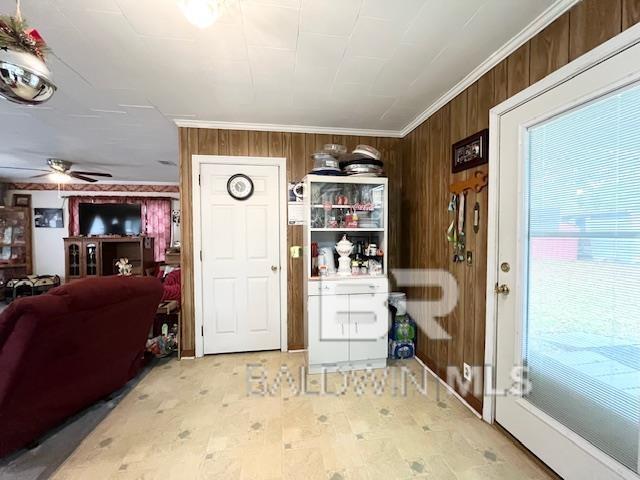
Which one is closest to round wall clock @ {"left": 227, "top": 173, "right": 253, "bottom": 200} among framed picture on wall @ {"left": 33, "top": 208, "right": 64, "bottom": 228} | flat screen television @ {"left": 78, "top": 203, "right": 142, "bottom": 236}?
flat screen television @ {"left": 78, "top": 203, "right": 142, "bottom": 236}

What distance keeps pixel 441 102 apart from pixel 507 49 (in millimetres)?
684

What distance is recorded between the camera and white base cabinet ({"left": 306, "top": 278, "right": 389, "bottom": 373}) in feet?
8.26

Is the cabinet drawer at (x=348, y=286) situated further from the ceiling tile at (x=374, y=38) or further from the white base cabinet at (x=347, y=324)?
the ceiling tile at (x=374, y=38)

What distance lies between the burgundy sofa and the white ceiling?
1416 millimetres

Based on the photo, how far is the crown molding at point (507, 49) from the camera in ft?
4.48

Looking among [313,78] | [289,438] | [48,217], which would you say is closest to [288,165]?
[313,78]

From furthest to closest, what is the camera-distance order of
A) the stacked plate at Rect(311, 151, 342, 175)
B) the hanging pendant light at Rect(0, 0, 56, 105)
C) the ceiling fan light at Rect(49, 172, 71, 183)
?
1. the ceiling fan light at Rect(49, 172, 71, 183)
2. the stacked plate at Rect(311, 151, 342, 175)
3. the hanging pendant light at Rect(0, 0, 56, 105)

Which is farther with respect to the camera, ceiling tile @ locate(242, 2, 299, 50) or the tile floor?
the tile floor

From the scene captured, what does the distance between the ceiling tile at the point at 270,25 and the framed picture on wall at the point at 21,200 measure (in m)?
6.83

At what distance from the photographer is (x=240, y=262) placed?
9.61 feet

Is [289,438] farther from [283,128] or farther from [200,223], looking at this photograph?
[283,128]

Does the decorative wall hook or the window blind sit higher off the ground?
the decorative wall hook

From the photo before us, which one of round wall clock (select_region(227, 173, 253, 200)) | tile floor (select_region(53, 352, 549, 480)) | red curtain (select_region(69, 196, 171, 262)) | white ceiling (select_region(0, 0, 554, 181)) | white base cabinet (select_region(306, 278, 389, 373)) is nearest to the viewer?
white ceiling (select_region(0, 0, 554, 181))

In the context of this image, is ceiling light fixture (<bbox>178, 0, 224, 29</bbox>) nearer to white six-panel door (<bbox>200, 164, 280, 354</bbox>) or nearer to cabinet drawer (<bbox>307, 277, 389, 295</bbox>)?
white six-panel door (<bbox>200, 164, 280, 354</bbox>)
